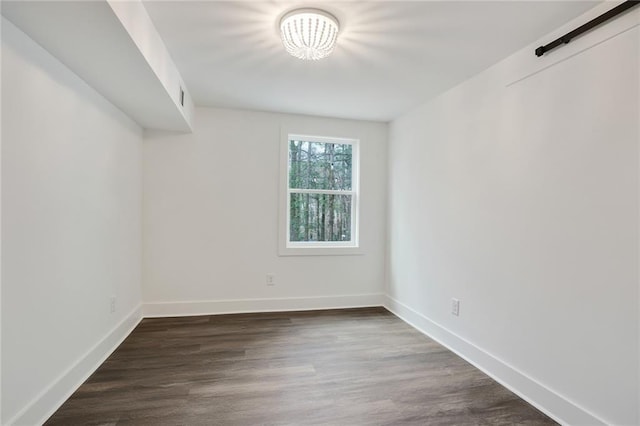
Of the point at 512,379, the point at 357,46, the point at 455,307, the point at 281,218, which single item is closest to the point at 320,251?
the point at 281,218

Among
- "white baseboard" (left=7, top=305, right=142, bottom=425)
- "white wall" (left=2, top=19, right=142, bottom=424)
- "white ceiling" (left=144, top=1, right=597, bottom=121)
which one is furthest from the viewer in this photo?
"white ceiling" (left=144, top=1, right=597, bottom=121)

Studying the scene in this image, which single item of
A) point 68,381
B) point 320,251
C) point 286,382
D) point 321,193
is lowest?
point 286,382

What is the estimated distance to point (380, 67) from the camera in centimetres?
250

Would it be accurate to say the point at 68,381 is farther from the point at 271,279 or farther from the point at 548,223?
the point at 548,223

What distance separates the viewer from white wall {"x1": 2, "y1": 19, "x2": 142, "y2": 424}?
1.53 meters

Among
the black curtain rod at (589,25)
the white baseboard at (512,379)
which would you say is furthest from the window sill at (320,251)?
the black curtain rod at (589,25)

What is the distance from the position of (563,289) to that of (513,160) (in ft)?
2.90

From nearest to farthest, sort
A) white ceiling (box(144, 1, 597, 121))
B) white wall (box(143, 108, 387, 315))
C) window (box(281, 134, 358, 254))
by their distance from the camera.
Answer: white ceiling (box(144, 1, 597, 121)) < white wall (box(143, 108, 387, 315)) < window (box(281, 134, 358, 254))

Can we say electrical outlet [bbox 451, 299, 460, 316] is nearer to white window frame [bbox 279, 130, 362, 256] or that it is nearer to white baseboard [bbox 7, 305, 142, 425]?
white window frame [bbox 279, 130, 362, 256]

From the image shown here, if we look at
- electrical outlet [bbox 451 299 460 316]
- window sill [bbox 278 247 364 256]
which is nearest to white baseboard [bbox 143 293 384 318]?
window sill [bbox 278 247 364 256]

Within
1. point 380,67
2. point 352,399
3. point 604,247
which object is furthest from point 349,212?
point 604,247

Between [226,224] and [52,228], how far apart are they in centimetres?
185

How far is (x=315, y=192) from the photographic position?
3965 millimetres

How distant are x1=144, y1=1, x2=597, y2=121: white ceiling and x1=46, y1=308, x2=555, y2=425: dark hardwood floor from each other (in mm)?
2280
